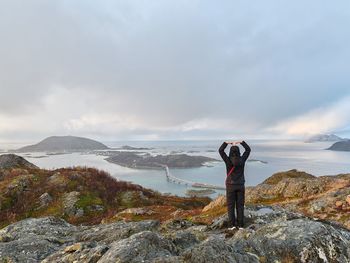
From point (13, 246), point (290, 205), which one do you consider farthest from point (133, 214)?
point (13, 246)

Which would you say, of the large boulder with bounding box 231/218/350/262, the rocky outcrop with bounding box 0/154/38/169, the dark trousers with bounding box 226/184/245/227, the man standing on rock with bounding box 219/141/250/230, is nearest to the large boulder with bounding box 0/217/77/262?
the large boulder with bounding box 231/218/350/262

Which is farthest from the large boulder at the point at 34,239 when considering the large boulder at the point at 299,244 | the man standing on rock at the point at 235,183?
the man standing on rock at the point at 235,183

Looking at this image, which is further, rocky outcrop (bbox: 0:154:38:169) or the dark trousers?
rocky outcrop (bbox: 0:154:38:169)

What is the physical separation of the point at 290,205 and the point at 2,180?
39374 mm

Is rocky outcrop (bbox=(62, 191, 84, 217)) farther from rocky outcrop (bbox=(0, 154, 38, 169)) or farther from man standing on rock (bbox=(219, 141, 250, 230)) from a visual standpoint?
man standing on rock (bbox=(219, 141, 250, 230))

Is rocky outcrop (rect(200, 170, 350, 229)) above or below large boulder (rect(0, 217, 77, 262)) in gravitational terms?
below

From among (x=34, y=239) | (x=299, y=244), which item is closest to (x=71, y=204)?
(x=34, y=239)

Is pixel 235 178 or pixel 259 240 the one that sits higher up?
pixel 235 178

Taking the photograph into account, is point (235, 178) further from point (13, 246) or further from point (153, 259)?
point (13, 246)

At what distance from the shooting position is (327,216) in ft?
79.1

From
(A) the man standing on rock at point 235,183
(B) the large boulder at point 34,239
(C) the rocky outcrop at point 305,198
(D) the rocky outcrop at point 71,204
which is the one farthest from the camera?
(D) the rocky outcrop at point 71,204

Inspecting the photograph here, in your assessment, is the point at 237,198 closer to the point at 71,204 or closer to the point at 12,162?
the point at 71,204

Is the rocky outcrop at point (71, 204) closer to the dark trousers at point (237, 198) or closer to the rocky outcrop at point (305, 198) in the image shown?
the rocky outcrop at point (305, 198)

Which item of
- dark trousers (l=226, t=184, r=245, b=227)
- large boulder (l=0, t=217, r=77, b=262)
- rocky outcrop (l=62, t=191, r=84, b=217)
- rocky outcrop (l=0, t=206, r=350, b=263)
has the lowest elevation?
rocky outcrop (l=62, t=191, r=84, b=217)
